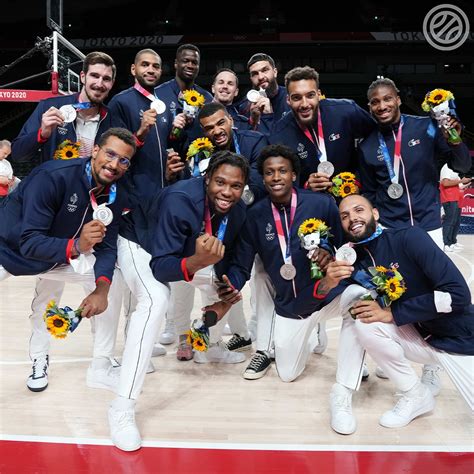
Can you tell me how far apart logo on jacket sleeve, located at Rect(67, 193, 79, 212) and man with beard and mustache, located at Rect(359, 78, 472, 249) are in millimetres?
2009

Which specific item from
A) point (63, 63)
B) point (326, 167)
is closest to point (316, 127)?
point (326, 167)

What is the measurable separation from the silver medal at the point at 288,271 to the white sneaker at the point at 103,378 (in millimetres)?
1353

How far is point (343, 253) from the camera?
2869mm

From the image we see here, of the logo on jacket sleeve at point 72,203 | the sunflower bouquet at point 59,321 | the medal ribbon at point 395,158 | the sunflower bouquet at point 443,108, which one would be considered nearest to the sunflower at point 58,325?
the sunflower bouquet at point 59,321

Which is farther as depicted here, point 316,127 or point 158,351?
point 158,351

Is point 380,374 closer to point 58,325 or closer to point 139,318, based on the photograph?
point 139,318

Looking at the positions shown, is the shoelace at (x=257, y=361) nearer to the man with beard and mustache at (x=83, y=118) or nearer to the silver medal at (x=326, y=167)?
the silver medal at (x=326, y=167)

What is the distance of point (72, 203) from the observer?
317 centimetres

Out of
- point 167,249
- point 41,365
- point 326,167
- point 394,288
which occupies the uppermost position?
point 326,167

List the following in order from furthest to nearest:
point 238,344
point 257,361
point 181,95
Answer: point 238,344 < point 181,95 < point 257,361

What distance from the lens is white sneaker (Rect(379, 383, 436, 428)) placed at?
118 inches

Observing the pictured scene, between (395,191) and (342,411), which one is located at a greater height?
(395,191)

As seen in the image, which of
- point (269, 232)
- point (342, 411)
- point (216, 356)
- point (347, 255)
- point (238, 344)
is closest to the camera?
point (347, 255)

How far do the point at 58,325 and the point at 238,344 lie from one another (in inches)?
71.3
